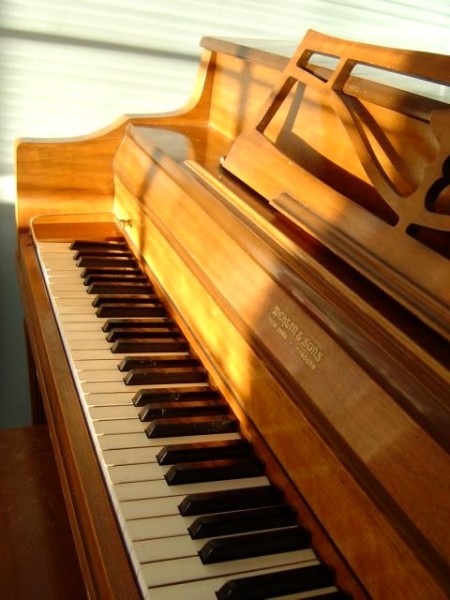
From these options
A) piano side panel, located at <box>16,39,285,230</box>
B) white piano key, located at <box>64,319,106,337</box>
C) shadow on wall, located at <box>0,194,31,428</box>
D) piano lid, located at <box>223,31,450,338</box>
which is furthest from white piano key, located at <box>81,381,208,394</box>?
shadow on wall, located at <box>0,194,31,428</box>

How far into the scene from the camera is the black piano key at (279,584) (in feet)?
3.26

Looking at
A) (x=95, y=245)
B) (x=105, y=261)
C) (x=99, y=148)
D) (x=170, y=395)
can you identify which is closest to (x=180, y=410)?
(x=170, y=395)

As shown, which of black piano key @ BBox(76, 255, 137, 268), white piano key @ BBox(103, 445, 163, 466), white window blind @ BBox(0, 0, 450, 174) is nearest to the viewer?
white piano key @ BBox(103, 445, 163, 466)

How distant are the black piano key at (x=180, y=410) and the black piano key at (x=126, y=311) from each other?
16.4 inches

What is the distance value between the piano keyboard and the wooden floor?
378 mm

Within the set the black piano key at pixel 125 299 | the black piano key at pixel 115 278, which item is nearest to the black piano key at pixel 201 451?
the black piano key at pixel 125 299

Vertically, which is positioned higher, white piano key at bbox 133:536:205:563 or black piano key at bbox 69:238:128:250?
black piano key at bbox 69:238:128:250

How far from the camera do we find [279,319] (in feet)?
4.23

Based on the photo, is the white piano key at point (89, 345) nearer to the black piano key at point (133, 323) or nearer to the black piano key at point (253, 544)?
the black piano key at point (133, 323)

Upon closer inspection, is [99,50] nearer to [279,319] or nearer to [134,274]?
[134,274]

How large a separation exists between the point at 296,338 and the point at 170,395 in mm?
353

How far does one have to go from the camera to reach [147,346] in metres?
1.63

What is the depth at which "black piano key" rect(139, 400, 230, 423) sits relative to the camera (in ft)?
4.52

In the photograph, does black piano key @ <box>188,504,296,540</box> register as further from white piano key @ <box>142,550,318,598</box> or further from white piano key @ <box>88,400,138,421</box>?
white piano key @ <box>88,400,138,421</box>
